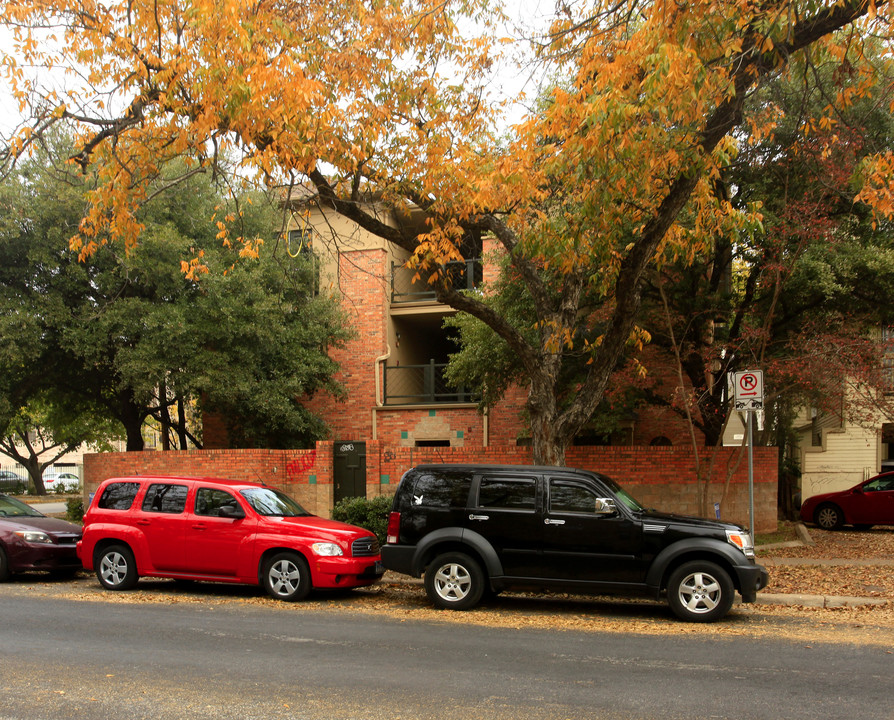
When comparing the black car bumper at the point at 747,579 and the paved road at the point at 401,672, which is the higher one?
the black car bumper at the point at 747,579

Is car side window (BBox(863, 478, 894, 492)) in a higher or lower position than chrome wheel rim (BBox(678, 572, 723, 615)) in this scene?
higher

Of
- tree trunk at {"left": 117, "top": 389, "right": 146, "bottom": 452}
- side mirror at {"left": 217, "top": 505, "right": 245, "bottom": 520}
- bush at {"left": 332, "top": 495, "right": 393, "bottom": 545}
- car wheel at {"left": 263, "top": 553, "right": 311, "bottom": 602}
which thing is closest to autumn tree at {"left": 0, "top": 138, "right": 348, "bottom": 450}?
Answer: tree trunk at {"left": 117, "top": 389, "right": 146, "bottom": 452}

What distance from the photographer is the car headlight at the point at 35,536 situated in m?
11.8

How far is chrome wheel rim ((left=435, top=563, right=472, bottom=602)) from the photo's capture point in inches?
377

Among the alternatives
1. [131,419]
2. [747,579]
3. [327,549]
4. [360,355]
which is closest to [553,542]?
[747,579]

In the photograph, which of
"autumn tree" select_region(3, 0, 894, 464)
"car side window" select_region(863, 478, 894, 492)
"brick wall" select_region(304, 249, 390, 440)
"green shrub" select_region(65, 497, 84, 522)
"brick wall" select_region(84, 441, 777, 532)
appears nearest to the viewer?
"autumn tree" select_region(3, 0, 894, 464)

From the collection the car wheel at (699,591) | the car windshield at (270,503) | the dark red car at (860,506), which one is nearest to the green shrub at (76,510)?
the car windshield at (270,503)

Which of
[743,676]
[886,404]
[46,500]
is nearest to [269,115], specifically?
[743,676]

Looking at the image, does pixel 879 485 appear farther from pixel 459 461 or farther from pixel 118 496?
pixel 118 496

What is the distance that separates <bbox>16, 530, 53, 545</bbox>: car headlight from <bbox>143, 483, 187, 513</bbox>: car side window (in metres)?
2.02

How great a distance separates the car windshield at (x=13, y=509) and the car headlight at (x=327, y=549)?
577cm

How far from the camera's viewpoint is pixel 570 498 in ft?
31.1

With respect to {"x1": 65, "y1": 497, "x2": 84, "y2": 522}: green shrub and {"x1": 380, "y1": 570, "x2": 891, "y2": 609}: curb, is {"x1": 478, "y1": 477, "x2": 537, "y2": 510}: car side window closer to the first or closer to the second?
{"x1": 380, "y1": 570, "x2": 891, "y2": 609}: curb

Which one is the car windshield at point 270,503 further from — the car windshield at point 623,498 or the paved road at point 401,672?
the car windshield at point 623,498
